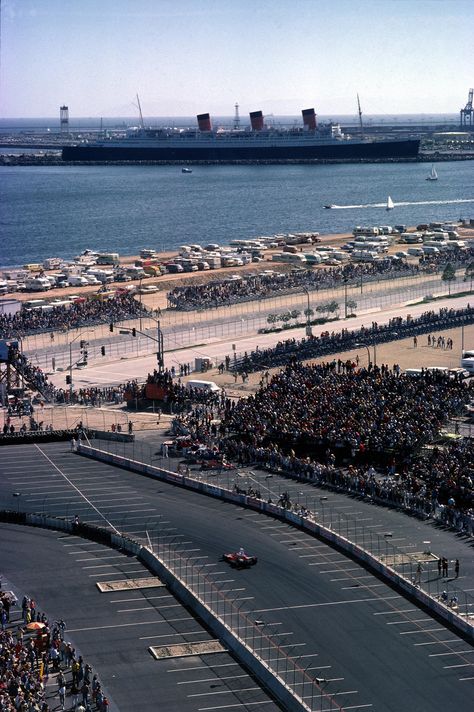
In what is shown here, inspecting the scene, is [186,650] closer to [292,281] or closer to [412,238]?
[292,281]

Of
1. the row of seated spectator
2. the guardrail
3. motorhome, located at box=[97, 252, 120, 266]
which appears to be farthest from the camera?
motorhome, located at box=[97, 252, 120, 266]

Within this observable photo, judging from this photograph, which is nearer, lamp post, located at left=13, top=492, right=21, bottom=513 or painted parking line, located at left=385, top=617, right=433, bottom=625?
painted parking line, located at left=385, top=617, right=433, bottom=625

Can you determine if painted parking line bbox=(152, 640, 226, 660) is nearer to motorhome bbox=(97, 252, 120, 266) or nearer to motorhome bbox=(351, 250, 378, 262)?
motorhome bbox=(351, 250, 378, 262)

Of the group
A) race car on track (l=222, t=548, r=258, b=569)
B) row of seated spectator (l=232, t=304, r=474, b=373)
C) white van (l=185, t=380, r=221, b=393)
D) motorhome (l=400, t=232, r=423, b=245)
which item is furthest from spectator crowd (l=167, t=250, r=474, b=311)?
race car on track (l=222, t=548, r=258, b=569)

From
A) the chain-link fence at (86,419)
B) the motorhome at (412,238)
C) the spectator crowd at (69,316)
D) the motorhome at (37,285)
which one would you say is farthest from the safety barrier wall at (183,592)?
the motorhome at (412,238)

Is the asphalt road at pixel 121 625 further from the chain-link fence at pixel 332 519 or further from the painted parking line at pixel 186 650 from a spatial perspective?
the chain-link fence at pixel 332 519
